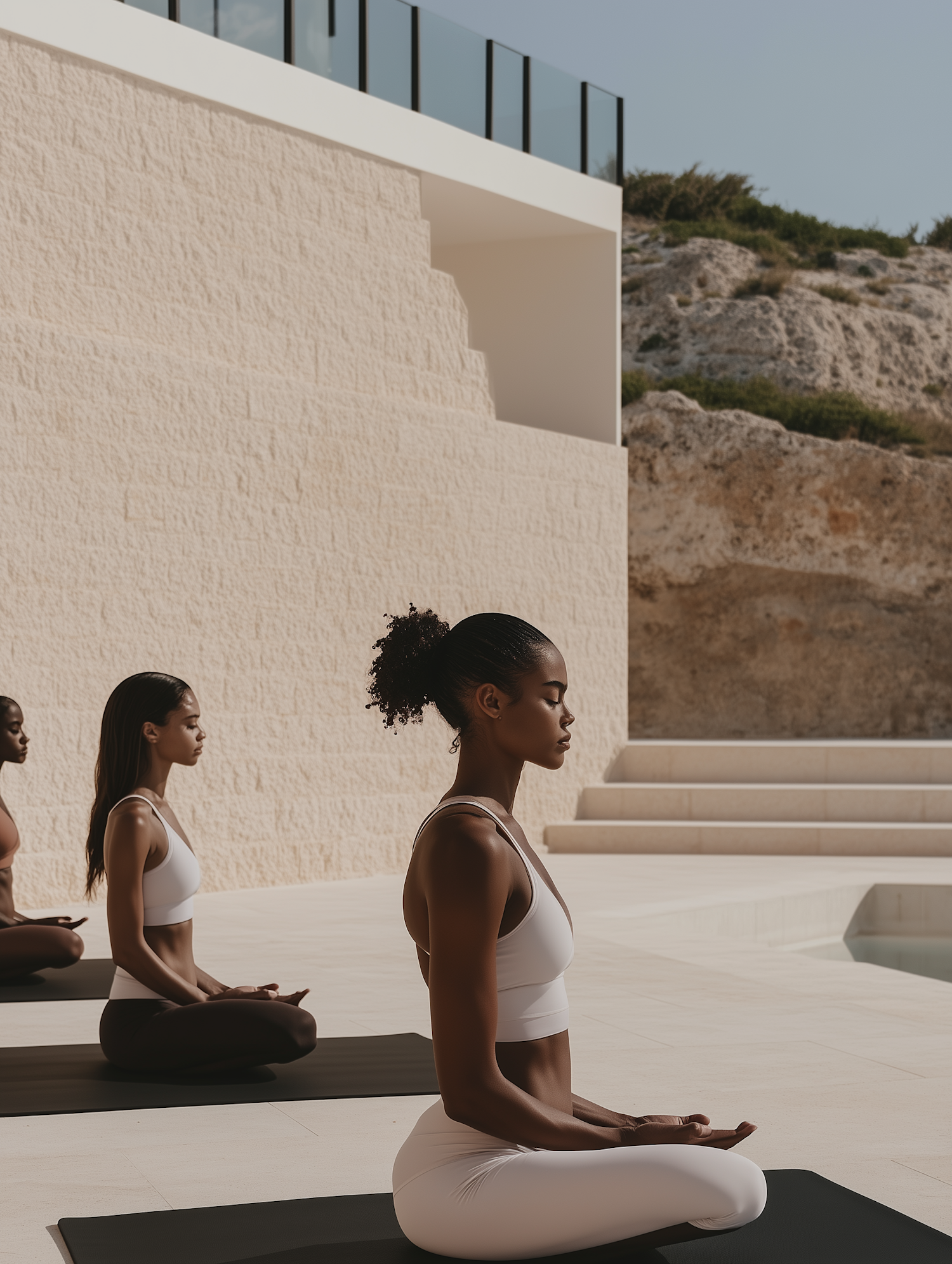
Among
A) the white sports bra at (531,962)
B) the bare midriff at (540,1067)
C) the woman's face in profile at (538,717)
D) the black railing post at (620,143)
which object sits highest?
the black railing post at (620,143)

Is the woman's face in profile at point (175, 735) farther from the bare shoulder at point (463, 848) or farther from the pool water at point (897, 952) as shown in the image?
the pool water at point (897, 952)

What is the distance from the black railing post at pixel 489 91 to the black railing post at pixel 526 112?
437 millimetres

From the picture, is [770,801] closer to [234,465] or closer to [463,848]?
[234,465]

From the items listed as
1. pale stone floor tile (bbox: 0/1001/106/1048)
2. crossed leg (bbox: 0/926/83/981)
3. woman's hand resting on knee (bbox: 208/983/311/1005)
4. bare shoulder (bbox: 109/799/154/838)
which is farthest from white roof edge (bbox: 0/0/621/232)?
woman's hand resting on knee (bbox: 208/983/311/1005)

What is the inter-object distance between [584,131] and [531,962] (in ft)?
45.5

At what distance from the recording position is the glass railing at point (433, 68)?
12117 millimetres

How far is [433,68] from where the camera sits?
539 inches

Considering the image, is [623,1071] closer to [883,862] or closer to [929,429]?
[883,862]

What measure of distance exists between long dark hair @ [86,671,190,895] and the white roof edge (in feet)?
23.1

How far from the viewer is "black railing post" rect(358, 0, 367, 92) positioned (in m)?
13.0

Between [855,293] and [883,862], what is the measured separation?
55.7 feet

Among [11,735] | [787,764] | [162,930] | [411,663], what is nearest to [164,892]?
[162,930]

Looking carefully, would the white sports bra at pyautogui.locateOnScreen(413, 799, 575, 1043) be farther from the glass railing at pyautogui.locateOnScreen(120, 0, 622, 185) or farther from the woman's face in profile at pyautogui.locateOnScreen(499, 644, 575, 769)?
the glass railing at pyautogui.locateOnScreen(120, 0, 622, 185)

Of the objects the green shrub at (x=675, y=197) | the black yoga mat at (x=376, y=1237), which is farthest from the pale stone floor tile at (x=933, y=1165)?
the green shrub at (x=675, y=197)
